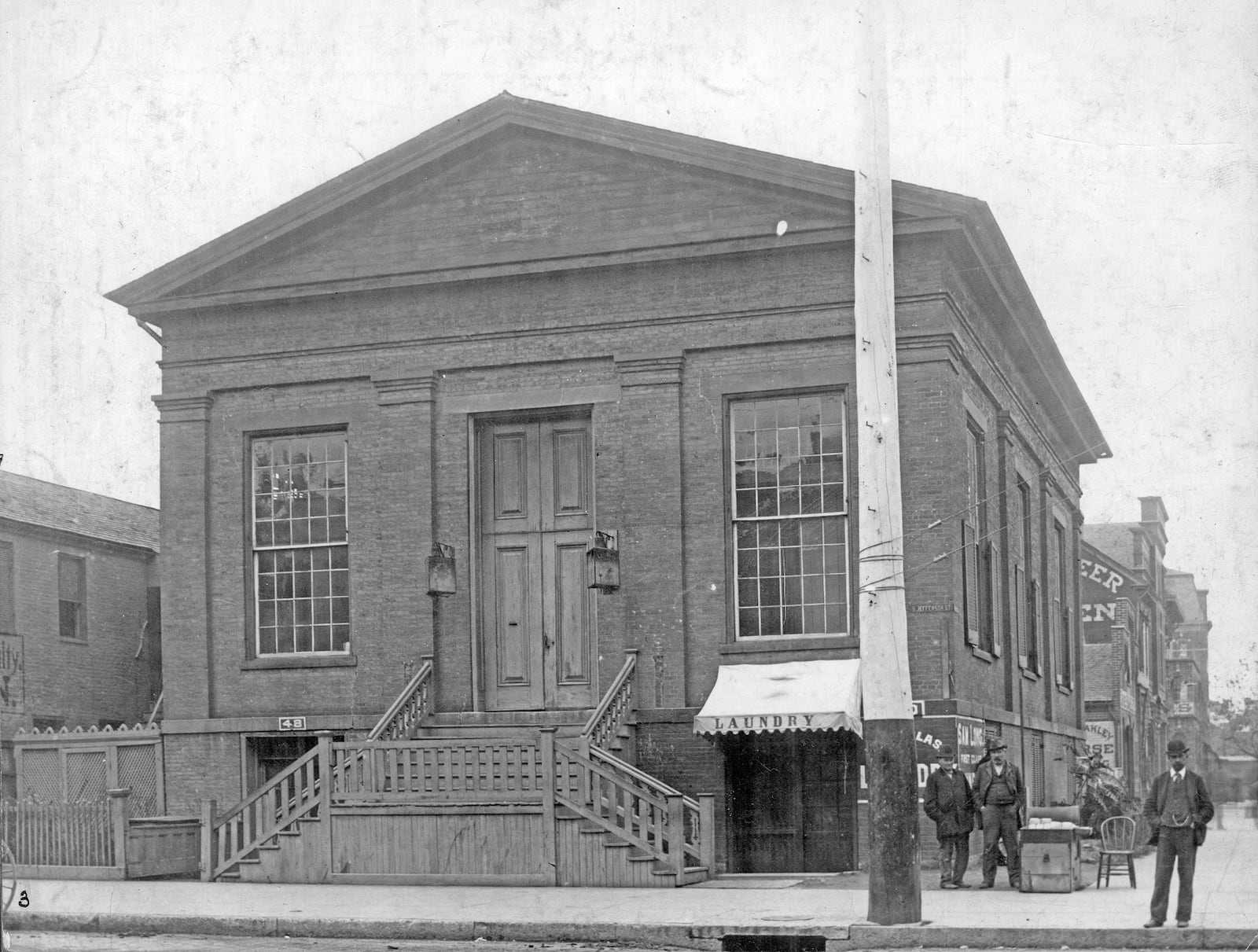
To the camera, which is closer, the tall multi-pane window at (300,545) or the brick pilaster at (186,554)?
the tall multi-pane window at (300,545)

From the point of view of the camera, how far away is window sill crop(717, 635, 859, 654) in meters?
20.5

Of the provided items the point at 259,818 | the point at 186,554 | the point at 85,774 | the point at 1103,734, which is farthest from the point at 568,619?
the point at 1103,734

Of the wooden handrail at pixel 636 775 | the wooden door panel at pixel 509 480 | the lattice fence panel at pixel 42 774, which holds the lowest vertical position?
the lattice fence panel at pixel 42 774

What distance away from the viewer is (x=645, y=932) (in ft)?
45.4

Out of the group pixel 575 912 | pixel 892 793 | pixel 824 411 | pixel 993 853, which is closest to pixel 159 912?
pixel 575 912

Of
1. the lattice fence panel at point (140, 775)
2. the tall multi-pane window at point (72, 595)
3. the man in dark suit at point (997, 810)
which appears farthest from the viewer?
the tall multi-pane window at point (72, 595)

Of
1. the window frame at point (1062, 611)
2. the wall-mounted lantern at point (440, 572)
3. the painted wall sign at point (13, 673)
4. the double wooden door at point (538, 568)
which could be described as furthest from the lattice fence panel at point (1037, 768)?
Answer: the painted wall sign at point (13, 673)

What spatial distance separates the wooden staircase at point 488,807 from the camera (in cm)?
1800

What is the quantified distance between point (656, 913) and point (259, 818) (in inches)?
259

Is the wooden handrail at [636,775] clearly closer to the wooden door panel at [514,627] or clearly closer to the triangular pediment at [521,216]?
the wooden door panel at [514,627]

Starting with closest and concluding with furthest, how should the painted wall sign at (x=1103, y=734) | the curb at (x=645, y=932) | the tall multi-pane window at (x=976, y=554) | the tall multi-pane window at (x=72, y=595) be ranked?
the curb at (x=645, y=932) < the tall multi-pane window at (x=976, y=554) < the tall multi-pane window at (x=72, y=595) < the painted wall sign at (x=1103, y=734)

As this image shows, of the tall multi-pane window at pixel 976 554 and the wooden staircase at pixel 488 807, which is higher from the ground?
the tall multi-pane window at pixel 976 554

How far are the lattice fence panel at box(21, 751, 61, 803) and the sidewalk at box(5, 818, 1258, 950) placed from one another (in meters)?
5.66

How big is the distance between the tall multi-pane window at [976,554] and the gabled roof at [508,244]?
86.1 inches
